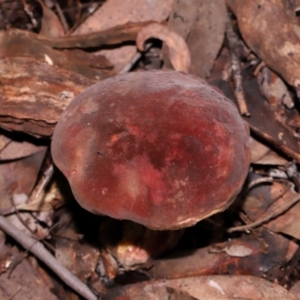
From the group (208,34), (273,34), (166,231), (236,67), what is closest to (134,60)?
(208,34)

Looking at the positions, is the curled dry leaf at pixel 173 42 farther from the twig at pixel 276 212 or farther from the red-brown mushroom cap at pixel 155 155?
the twig at pixel 276 212

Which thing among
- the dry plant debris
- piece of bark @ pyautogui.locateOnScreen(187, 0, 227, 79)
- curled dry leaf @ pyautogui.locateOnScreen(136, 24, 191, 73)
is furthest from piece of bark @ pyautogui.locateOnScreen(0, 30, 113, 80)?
piece of bark @ pyautogui.locateOnScreen(187, 0, 227, 79)

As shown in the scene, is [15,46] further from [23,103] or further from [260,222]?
[260,222]

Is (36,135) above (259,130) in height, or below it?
below

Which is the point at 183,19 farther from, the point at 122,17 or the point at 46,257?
the point at 46,257

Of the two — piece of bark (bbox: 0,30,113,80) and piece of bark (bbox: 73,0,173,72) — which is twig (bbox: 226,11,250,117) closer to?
piece of bark (bbox: 73,0,173,72)

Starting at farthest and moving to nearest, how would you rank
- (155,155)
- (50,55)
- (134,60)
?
(134,60) < (50,55) < (155,155)

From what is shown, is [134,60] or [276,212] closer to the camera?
[276,212]

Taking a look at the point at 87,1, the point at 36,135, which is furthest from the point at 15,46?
the point at 87,1
